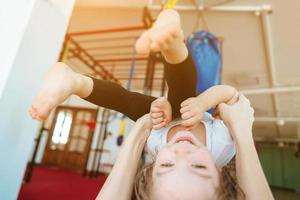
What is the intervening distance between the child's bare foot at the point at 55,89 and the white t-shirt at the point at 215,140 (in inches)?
13.4

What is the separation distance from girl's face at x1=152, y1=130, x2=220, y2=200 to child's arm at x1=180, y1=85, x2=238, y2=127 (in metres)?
0.08

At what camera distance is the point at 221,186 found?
792 millimetres

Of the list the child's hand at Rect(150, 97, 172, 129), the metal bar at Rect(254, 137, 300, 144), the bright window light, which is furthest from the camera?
the metal bar at Rect(254, 137, 300, 144)

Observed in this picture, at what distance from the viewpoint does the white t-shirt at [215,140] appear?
921 mm

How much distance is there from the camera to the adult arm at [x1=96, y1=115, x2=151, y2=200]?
792 mm

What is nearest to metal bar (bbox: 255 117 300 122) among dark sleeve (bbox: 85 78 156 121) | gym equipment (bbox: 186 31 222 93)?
gym equipment (bbox: 186 31 222 93)

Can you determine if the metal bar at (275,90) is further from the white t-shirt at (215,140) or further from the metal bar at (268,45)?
the white t-shirt at (215,140)

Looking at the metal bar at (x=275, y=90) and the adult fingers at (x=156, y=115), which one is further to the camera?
the metal bar at (x=275, y=90)

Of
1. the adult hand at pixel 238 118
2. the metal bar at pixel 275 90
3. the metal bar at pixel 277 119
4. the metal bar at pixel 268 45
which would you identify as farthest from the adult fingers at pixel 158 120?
the metal bar at pixel 277 119

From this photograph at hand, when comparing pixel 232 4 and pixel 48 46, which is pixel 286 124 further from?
pixel 48 46

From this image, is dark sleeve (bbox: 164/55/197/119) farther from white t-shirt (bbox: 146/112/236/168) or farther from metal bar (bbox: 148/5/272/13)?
metal bar (bbox: 148/5/272/13)

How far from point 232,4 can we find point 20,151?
101 inches

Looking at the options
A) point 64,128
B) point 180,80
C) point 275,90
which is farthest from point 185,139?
point 64,128

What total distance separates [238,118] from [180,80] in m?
0.23
